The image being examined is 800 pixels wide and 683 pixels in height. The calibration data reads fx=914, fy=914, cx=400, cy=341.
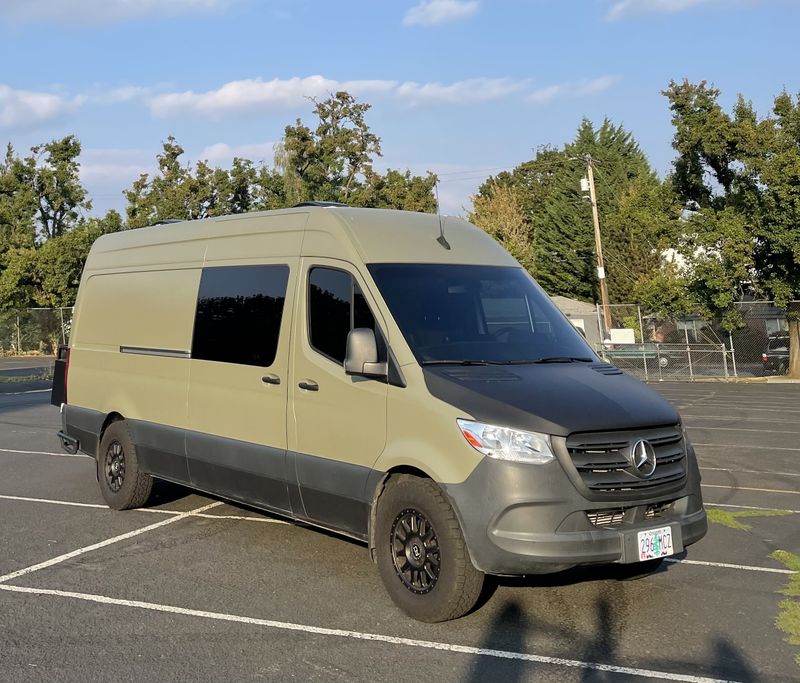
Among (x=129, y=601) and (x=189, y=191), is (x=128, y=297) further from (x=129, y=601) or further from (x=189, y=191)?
(x=189, y=191)

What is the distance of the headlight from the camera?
492 centimetres

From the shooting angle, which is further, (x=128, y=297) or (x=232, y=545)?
(x=128, y=297)

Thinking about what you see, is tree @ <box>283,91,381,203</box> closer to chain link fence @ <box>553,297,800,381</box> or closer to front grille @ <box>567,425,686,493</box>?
chain link fence @ <box>553,297,800,381</box>

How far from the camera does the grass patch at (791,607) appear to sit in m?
5.12

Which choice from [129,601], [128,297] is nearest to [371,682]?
[129,601]

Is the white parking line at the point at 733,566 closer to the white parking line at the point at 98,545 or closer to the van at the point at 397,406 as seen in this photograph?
the van at the point at 397,406

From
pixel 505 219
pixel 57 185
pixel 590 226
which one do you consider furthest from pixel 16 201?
pixel 590 226

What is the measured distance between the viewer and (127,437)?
823cm

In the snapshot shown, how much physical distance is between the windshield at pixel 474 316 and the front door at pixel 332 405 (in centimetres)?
24

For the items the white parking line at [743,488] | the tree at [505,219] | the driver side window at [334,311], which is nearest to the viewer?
the driver side window at [334,311]

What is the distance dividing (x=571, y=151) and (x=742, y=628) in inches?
2240

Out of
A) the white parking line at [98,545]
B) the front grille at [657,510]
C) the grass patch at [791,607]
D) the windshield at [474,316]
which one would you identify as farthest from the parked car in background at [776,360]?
the front grille at [657,510]

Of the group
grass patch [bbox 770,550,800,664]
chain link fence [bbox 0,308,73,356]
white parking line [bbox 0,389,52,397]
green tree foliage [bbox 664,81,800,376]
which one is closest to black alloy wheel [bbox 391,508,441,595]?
grass patch [bbox 770,550,800,664]

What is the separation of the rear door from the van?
2 cm
